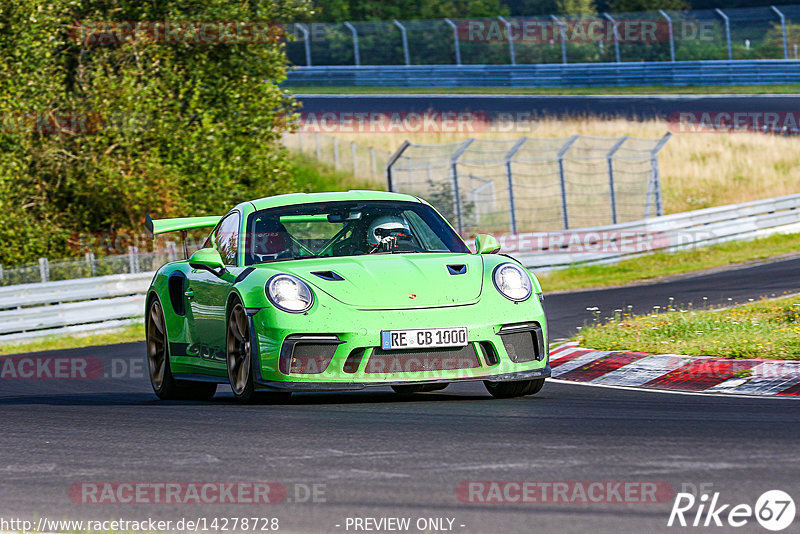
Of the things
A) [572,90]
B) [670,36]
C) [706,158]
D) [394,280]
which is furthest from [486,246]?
[572,90]

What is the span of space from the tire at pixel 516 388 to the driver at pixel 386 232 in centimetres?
119

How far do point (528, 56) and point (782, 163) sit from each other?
13482 mm

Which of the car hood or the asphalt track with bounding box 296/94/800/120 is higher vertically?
the car hood

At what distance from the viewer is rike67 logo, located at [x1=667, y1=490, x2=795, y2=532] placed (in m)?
4.50

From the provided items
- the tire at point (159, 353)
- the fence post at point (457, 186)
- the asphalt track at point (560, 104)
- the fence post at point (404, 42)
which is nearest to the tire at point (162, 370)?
the tire at point (159, 353)

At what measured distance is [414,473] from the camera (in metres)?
5.54

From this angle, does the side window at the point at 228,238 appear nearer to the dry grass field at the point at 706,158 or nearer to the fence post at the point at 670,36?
the dry grass field at the point at 706,158

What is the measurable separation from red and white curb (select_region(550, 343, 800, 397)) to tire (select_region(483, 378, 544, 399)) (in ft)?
3.77

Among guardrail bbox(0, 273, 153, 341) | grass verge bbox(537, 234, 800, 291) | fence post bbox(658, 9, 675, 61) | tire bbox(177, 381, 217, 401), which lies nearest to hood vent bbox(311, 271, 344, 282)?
tire bbox(177, 381, 217, 401)

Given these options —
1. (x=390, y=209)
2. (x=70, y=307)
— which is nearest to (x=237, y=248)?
(x=390, y=209)

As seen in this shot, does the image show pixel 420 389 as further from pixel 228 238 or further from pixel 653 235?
pixel 653 235

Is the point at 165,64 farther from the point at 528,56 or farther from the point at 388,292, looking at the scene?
the point at 528,56

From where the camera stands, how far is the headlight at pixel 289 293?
7.83 metres

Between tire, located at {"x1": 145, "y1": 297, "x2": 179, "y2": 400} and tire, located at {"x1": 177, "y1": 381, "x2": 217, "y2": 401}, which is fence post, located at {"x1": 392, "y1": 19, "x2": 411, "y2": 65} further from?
tire, located at {"x1": 177, "y1": 381, "x2": 217, "y2": 401}
